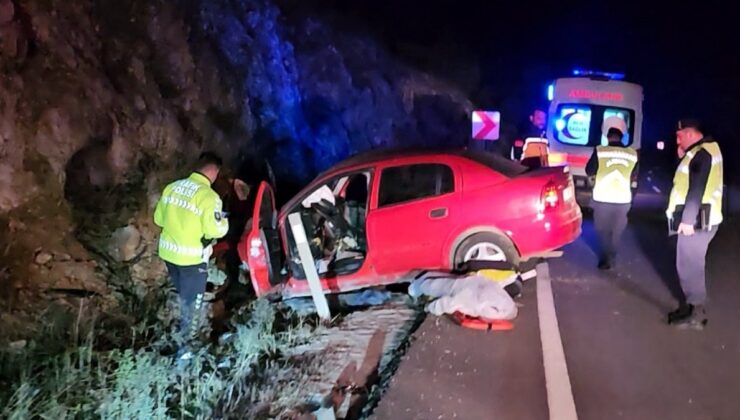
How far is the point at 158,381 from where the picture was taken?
6270 millimetres

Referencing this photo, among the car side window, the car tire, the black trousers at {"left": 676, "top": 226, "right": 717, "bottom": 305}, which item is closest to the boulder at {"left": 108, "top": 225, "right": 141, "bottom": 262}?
the car side window

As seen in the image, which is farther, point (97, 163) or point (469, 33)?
point (469, 33)

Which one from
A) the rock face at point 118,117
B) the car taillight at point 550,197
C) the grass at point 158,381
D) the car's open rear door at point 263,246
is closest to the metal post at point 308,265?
the grass at point 158,381

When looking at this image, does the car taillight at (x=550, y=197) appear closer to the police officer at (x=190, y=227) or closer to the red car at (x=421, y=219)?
the red car at (x=421, y=219)

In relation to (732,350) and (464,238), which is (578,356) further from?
(464,238)

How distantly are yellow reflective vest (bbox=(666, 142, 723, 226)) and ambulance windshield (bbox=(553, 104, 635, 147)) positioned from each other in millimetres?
9088

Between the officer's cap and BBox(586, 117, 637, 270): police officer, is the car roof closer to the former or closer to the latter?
BBox(586, 117, 637, 270): police officer

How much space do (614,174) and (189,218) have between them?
17.4 feet

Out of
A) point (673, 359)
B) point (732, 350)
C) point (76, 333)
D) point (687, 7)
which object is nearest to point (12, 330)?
point (76, 333)

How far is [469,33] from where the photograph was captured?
46.1 meters

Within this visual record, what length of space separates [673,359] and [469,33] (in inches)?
1606

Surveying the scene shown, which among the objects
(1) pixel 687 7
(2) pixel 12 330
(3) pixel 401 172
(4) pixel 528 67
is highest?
(1) pixel 687 7

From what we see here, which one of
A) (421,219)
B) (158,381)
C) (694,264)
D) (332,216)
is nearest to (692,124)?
(694,264)

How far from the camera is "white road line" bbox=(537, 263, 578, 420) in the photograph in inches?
223
